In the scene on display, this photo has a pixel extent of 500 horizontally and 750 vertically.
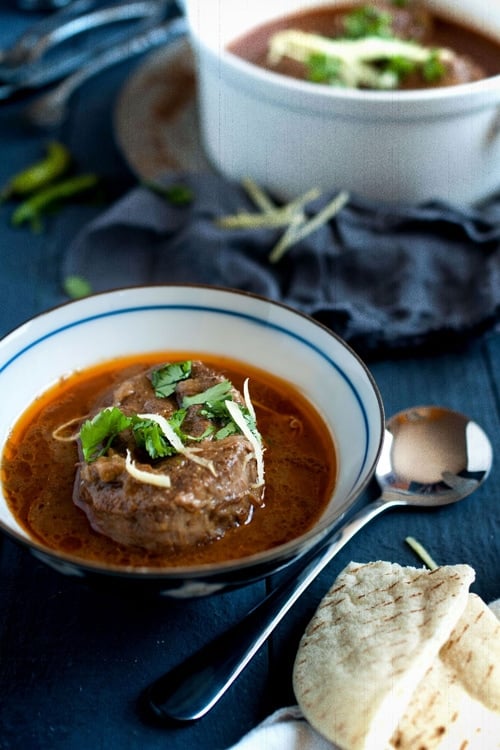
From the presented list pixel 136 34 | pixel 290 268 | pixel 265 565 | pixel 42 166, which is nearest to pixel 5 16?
pixel 136 34

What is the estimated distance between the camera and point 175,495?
214cm

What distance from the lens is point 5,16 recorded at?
5.36 metres

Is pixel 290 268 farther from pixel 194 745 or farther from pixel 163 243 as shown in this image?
pixel 194 745

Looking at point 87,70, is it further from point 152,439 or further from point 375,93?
point 152,439

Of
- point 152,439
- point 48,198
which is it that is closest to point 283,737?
point 152,439

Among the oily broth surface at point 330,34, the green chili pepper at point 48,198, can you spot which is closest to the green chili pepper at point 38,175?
the green chili pepper at point 48,198

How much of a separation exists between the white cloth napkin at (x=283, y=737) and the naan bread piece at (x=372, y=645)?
5cm

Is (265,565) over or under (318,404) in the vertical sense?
over

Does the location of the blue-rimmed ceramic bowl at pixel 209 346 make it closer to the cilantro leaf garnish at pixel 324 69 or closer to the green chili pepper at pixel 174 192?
the green chili pepper at pixel 174 192

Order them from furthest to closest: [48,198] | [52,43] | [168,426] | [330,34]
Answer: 1. [52,43]
2. [330,34]
3. [48,198]
4. [168,426]

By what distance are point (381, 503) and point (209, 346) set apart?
2.34 feet

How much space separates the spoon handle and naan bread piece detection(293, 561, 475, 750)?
0.29 ft

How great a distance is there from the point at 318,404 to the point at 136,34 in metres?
2.86

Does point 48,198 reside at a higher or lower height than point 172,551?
lower
